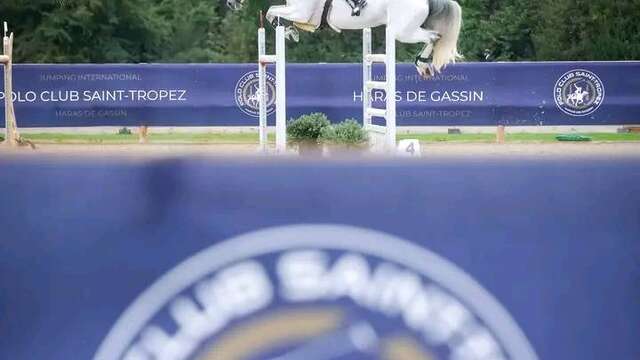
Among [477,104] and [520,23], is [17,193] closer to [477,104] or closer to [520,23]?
[477,104]

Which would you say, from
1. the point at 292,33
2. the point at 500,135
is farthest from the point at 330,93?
the point at 292,33

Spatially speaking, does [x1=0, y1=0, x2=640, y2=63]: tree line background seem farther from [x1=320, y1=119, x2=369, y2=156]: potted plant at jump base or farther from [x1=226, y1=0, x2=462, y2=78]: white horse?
[x1=320, y1=119, x2=369, y2=156]: potted plant at jump base

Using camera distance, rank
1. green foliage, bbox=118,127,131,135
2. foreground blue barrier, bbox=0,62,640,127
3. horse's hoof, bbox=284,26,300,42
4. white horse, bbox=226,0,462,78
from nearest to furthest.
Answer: white horse, bbox=226,0,462,78
horse's hoof, bbox=284,26,300,42
foreground blue barrier, bbox=0,62,640,127
green foliage, bbox=118,127,131,135

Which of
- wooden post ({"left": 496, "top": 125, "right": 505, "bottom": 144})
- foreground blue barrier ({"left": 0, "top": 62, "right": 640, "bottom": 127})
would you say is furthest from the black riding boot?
wooden post ({"left": 496, "top": 125, "right": 505, "bottom": 144})

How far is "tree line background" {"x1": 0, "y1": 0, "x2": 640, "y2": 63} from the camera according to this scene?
26.8m

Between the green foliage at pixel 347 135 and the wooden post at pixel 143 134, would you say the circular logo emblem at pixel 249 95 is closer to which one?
the wooden post at pixel 143 134

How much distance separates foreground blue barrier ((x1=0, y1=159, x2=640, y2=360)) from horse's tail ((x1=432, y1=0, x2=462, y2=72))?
1164cm

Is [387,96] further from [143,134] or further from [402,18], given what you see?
[143,134]

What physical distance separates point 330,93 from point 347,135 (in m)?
6.05

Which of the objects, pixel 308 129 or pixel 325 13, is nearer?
pixel 308 129

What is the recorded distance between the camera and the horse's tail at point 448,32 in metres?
14.3

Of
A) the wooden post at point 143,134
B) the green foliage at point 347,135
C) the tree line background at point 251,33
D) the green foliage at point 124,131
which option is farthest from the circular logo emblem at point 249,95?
the tree line background at point 251,33

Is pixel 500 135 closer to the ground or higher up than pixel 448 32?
closer to the ground

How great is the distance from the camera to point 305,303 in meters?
2.74
